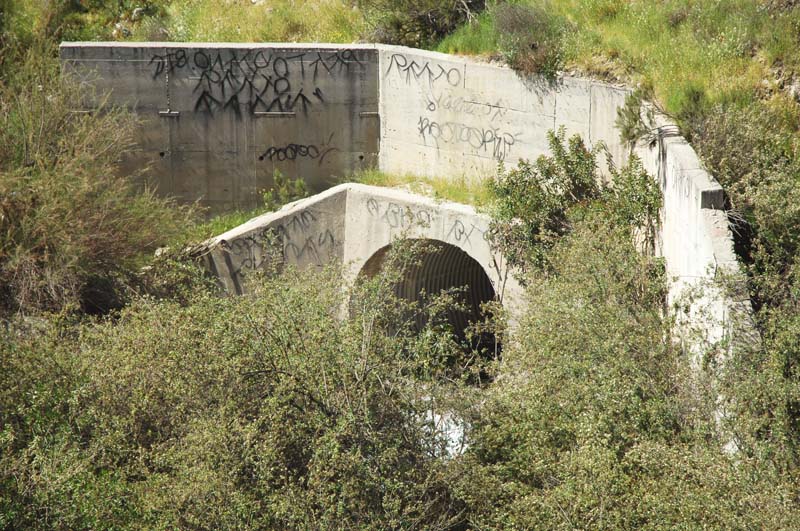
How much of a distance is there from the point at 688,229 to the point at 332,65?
7.39 meters

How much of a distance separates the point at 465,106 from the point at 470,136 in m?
0.42

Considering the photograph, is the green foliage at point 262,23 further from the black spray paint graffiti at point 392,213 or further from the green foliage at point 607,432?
the green foliage at point 607,432

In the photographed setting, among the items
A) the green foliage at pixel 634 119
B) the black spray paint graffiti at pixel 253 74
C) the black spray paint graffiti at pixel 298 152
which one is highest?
the black spray paint graffiti at pixel 253 74

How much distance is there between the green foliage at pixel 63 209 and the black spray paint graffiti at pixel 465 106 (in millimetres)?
3893

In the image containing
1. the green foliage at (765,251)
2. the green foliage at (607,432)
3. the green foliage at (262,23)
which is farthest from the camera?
the green foliage at (262,23)

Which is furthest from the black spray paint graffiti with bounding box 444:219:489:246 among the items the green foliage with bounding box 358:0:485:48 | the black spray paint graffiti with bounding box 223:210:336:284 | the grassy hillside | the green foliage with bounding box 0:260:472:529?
the green foliage with bounding box 0:260:472:529

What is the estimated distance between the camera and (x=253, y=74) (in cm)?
1541

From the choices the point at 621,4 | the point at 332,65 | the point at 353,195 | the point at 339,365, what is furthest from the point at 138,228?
the point at 621,4

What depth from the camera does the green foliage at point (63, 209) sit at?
488 inches

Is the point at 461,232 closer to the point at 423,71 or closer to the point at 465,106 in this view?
the point at 465,106

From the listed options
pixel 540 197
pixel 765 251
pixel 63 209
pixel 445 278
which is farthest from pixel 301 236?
pixel 765 251

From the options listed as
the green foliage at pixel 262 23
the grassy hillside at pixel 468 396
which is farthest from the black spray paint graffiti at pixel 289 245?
the green foliage at pixel 262 23

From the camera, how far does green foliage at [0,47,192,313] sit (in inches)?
488

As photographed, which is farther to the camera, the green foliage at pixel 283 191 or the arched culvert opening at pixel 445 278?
the green foliage at pixel 283 191
